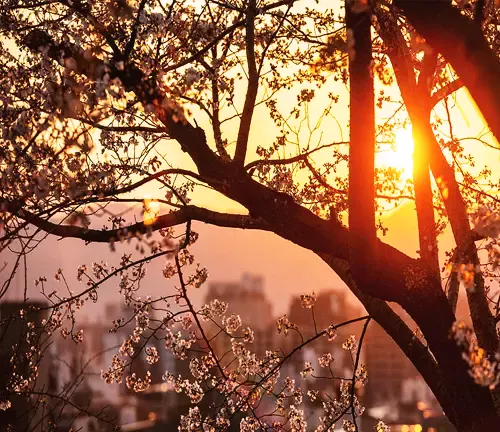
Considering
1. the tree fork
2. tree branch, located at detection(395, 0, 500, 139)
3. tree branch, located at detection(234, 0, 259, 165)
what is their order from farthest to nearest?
tree branch, located at detection(234, 0, 259, 165) < the tree fork < tree branch, located at detection(395, 0, 500, 139)

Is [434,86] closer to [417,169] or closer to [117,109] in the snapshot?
[417,169]

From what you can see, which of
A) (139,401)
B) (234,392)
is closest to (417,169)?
(234,392)

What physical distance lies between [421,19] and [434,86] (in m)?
5.37

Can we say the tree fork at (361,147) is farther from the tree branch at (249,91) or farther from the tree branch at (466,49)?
the tree branch at (249,91)

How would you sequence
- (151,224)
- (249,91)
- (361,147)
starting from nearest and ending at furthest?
(361,147) → (151,224) → (249,91)

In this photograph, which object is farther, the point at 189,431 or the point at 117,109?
the point at 189,431

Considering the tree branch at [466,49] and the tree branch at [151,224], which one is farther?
the tree branch at [151,224]

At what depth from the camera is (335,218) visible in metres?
7.45

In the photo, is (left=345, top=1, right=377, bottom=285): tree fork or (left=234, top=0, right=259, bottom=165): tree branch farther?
(left=234, top=0, right=259, bottom=165): tree branch

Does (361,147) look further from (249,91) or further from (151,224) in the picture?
(151,224)

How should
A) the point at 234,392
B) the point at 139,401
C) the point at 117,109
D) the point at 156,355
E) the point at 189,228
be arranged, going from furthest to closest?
the point at 139,401 → the point at 156,355 → the point at 234,392 → the point at 189,228 → the point at 117,109

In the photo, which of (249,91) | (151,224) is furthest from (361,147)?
(151,224)

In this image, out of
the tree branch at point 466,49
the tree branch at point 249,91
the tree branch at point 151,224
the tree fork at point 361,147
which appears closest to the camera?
the tree branch at point 466,49

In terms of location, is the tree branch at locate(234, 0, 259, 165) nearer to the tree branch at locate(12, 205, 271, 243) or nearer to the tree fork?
the tree branch at locate(12, 205, 271, 243)
